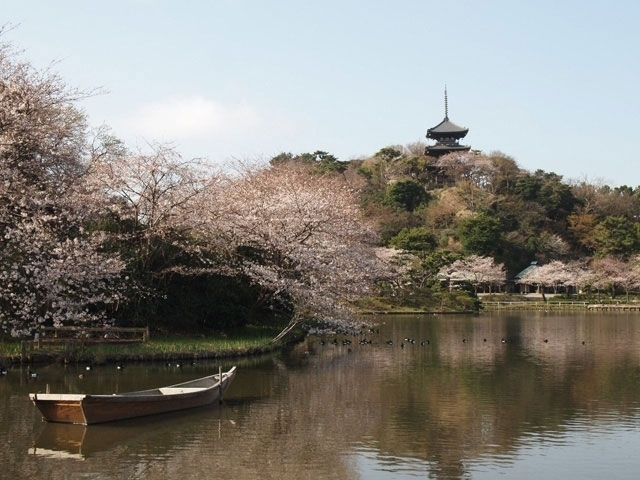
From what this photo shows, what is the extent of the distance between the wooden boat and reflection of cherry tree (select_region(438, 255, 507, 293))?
5341 cm

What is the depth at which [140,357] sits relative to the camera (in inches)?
872

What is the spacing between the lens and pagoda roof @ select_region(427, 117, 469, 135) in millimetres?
104044

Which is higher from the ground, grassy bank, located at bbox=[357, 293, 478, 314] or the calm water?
grassy bank, located at bbox=[357, 293, 478, 314]

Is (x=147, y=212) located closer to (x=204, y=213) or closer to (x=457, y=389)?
(x=204, y=213)

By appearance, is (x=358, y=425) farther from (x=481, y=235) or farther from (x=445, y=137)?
→ (x=445, y=137)

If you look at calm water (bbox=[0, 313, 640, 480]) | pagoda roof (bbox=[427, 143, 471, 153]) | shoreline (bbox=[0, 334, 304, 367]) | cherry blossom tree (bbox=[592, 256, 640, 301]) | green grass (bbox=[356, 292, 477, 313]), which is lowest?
calm water (bbox=[0, 313, 640, 480])

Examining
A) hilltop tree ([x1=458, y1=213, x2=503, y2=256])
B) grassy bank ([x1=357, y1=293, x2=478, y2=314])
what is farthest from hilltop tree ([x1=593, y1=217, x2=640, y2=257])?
grassy bank ([x1=357, y1=293, x2=478, y2=314])

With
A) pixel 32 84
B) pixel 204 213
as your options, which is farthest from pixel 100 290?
pixel 32 84

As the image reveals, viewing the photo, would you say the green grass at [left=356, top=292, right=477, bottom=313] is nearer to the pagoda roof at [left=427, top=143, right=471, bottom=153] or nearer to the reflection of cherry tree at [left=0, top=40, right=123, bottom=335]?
the reflection of cherry tree at [left=0, top=40, right=123, bottom=335]

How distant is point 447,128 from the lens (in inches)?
4158

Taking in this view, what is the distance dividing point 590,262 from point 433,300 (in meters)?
27.3

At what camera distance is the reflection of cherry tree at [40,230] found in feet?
69.2

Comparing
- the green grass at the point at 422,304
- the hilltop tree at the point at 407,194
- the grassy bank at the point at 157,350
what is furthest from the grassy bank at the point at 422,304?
the grassy bank at the point at 157,350

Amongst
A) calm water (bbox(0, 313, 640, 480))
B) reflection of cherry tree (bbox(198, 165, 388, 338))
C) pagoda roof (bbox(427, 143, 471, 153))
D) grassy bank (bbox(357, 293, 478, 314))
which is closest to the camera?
calm water (bbox(0, 313, 640, 480))
